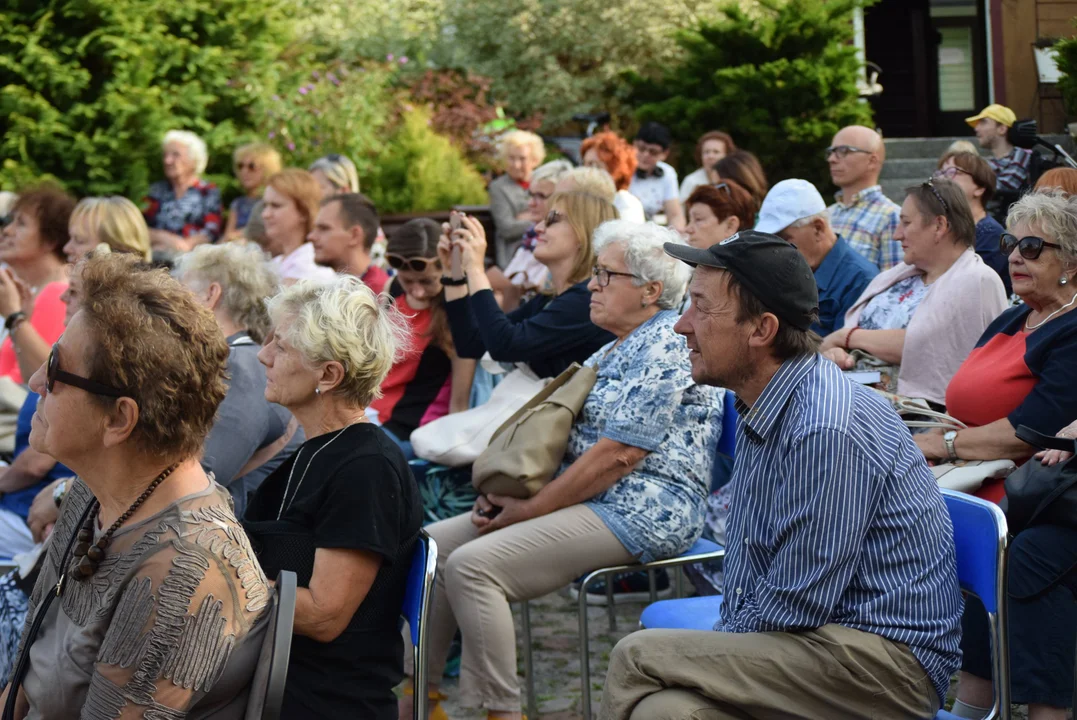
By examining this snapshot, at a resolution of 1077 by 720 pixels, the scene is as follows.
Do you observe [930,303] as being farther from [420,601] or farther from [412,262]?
[420,601]

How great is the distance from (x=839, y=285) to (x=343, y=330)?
2703 millimetres

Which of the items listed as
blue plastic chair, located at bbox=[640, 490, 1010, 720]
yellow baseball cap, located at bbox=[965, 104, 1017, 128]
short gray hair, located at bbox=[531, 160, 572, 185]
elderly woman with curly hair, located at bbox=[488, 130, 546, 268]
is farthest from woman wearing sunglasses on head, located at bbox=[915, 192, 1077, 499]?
elderly woman with curly hair, located at bbox=[488, 130, 546, 268]

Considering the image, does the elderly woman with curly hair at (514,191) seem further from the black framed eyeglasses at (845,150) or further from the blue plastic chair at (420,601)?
the blue plastic chair at (420,601)

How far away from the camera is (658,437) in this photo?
371 centimetres

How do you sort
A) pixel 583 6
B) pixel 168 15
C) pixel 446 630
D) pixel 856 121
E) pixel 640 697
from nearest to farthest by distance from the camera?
pixel 640 697 → pixel 446 630 → pixel 856 121 → pixel 168 15 → pixel 583 6

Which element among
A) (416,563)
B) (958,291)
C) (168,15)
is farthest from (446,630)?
(168,15)

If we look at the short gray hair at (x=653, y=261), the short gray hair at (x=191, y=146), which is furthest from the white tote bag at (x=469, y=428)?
the short gray hair at (x=191, y=146)

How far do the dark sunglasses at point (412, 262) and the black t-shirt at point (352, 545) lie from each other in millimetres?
2081

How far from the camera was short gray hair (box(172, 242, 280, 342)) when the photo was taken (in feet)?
13.3

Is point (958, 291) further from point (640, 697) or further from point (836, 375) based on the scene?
point (640, 697)

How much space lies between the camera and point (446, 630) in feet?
13.3

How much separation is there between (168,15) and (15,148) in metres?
2.06

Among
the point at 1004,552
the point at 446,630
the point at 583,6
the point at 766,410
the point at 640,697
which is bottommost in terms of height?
the point at 446,630

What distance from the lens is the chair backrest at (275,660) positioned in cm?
204
